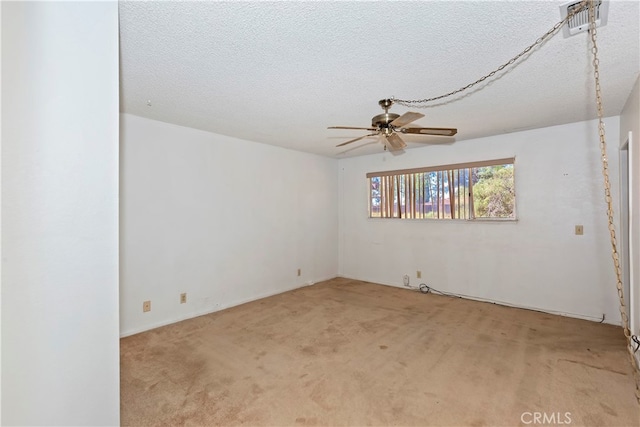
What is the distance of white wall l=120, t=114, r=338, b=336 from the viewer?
128 inches

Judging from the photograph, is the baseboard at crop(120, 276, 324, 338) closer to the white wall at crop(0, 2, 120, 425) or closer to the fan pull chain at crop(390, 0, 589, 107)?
the white wall at crop(0, 2, 120, 425)

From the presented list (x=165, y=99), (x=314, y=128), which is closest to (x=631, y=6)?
(x=314, y=128)

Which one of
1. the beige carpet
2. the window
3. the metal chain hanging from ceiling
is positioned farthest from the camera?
the window

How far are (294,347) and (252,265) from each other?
1.79 m

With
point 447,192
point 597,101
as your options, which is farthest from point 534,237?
point 597,101

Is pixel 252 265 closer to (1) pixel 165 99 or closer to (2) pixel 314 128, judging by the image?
(2) pixel 314 128

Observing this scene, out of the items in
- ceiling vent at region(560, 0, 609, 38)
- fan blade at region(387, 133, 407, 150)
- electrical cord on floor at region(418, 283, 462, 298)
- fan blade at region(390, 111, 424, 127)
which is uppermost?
ceiling vent at region(560, 0, 609, 38)

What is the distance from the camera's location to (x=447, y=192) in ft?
15.1

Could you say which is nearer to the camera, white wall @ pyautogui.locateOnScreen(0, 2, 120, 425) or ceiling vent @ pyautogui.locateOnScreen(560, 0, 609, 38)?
white wall @ pyautogui.locateOnScreen(0, 2, 120, 425)

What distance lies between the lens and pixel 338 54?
6.38 ft

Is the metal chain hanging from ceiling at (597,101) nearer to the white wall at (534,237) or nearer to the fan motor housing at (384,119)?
the fan motor housing at (384,119)

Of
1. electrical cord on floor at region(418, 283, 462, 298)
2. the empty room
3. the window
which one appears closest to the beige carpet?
the empty room

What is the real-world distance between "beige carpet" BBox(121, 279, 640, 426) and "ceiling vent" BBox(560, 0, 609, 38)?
2.34 metres

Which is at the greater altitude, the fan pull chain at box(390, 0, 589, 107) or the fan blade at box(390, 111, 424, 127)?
the fan pull chain at box(390, 0, 589, 107)
